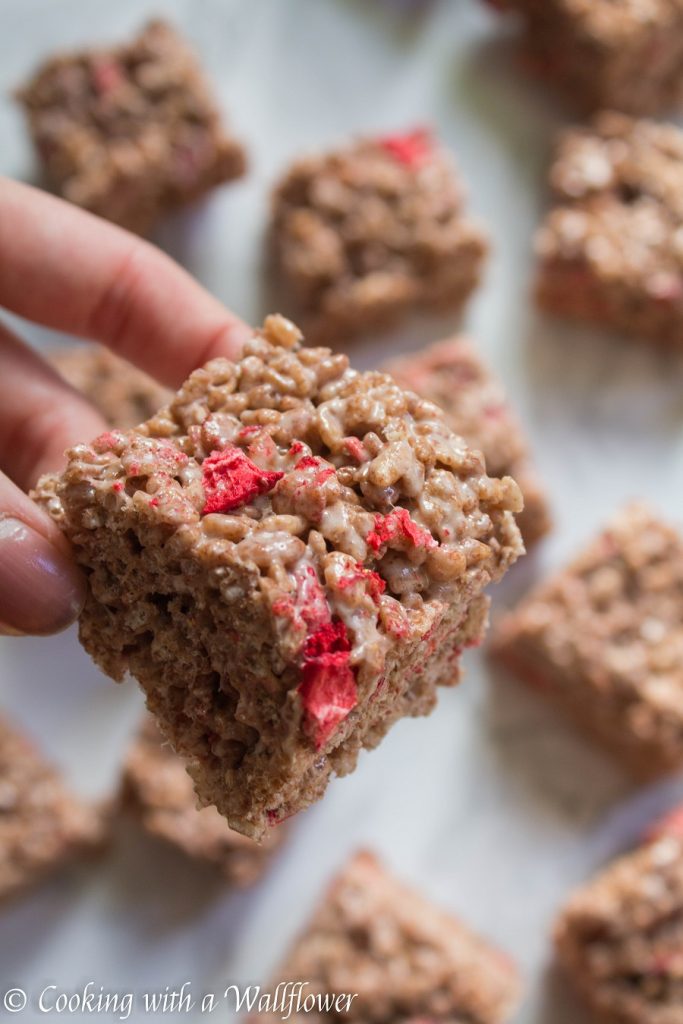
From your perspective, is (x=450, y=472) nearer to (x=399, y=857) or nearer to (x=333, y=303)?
(x=333, y=303)

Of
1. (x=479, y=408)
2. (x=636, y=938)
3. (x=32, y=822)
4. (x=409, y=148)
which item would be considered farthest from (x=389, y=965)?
(x=409, y=148)

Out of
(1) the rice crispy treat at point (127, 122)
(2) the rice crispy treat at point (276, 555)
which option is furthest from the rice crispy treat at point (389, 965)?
(1) the rice crispy treat at point (127, 122)

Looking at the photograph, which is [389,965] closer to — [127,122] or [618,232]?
[618,232]

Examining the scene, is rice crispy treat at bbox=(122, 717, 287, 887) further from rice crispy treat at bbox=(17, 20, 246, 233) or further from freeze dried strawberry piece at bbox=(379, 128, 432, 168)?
freeze dried strawberry piece at bbox=(379, 128, 432, 168)

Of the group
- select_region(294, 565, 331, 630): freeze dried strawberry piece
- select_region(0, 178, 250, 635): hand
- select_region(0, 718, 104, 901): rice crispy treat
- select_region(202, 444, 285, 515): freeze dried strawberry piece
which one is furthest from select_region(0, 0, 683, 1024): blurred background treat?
select_region(294, 565, 331, 630): freeze dried strawberry piece

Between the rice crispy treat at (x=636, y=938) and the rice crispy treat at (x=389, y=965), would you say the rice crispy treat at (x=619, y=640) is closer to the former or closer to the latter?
the rice crispy treat at (x=636, y=938)
